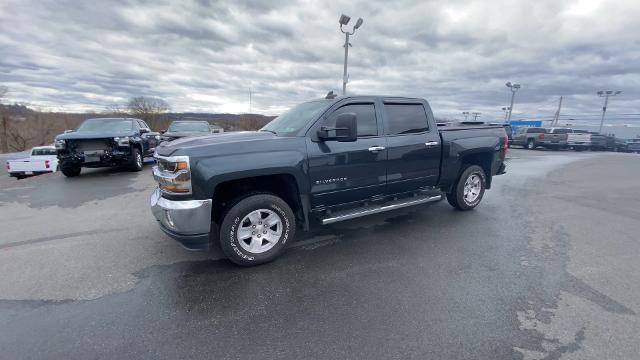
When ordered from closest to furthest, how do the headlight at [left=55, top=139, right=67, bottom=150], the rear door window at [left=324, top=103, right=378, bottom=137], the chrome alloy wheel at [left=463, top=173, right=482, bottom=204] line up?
the rear door window at [left=324, top=103, right=378, bottom=137] < the chrome alloy wheel at [left=463, top=173, right=482, bottom=204] < the headlight at [left=55, top=139, right=67, bottom=150]

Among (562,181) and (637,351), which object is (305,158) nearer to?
(637,351)

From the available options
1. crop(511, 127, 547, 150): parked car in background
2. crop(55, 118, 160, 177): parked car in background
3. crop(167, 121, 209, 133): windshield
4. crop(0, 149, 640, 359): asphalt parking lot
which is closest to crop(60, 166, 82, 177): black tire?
crop(55, 118, 160, 177): parked car in background

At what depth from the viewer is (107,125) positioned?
1038 centimetres

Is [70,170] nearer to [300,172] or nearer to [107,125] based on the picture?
[107,125]

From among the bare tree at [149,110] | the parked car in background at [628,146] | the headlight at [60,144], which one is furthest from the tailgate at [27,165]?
the parked car in background at [628,146]

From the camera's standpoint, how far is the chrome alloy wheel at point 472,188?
5.93m

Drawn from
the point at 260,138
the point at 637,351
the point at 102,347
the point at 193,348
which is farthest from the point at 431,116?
the point at 102,347

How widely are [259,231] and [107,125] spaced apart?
30.8 ft

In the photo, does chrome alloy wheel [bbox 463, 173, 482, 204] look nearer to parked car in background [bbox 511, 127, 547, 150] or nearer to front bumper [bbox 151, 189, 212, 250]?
front bumper [bbox 151, 189, 212, 250]

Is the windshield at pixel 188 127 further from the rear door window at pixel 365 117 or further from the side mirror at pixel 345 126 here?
the side mirror at pixel 345 126

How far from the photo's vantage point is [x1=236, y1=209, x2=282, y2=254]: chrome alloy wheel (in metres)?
3.64

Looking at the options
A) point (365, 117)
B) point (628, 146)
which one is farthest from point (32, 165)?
point (628, 146)

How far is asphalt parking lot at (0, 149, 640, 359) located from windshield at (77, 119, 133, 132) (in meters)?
5.39

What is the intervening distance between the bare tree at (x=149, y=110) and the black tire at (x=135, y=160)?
31.0 metres
